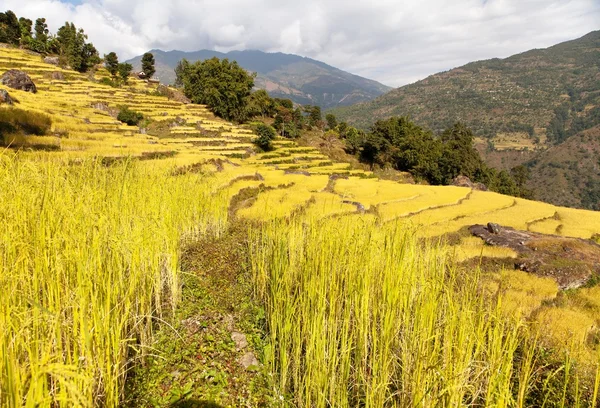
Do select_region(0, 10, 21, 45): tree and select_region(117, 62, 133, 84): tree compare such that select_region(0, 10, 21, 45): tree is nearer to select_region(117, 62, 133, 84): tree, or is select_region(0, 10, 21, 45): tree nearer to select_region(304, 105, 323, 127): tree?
select_region(117, 62, 133, 84): tree

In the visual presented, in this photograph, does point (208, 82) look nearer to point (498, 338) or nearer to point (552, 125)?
point (498, 338)

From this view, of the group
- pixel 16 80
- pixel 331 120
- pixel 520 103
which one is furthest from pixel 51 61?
pixel 520 103

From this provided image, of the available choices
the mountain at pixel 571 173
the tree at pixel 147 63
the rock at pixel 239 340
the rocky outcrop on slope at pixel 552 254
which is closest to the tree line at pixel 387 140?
the tree at pixel 147 63

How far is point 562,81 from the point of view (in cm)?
17212

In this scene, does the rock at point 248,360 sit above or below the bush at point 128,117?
below

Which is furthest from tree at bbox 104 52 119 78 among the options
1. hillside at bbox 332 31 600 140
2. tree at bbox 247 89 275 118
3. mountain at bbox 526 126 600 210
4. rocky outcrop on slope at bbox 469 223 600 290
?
hillside at bbox 332 31 600 140

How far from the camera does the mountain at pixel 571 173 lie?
81806 millimetres

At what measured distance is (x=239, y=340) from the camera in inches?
185

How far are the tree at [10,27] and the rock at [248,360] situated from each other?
78.2 meters

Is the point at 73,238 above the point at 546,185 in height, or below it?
above

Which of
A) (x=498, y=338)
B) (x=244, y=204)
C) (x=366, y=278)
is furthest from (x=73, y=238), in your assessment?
(x=244, y=204)

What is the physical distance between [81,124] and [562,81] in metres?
230

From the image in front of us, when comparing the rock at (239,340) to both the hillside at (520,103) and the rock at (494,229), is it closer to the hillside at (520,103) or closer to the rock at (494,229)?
the rock at (494,229)

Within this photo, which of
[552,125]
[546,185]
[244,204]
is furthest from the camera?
[552,125]
